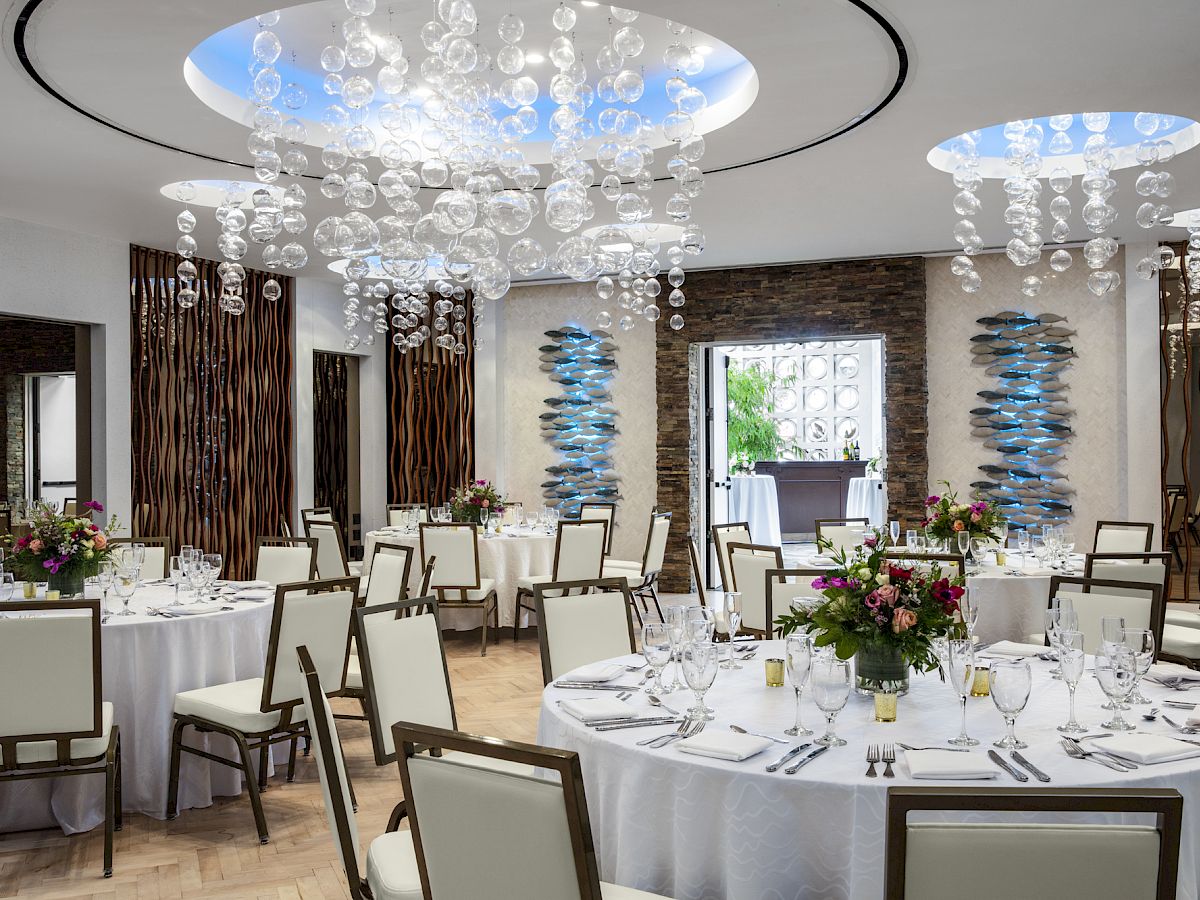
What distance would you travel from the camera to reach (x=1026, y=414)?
937 centimetres

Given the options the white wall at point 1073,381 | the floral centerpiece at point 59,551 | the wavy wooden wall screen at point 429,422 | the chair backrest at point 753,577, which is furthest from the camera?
the wavy wooden wall screen at point 429,422

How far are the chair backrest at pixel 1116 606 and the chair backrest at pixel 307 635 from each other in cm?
292

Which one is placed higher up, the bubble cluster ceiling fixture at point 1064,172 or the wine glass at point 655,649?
the bubble cluster ceiling fixture at point 1064,172

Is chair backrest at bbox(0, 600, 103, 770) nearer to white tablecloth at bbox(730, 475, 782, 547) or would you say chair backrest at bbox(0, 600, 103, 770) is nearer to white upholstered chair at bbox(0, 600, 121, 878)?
white upholstered chair at bbox(0, 600, 121, 878)

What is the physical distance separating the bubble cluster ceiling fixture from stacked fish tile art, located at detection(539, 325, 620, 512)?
4.79 meters

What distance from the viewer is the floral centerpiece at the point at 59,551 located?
185 inches

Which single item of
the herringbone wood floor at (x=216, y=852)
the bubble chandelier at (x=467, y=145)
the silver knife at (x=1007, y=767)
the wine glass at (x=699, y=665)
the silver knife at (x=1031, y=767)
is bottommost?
the herringbone wood floor at (x=216, y=852)

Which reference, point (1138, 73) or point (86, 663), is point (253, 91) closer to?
point (86, 663)

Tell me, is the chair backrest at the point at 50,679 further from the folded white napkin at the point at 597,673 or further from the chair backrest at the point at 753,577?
the chair backrest at the point at 753,577

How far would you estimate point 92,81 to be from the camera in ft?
15.2

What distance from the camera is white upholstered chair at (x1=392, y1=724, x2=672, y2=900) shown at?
1813 mm

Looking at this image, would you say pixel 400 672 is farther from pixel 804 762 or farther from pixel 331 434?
pixel 331 434

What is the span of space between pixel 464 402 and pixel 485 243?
24.5 feet

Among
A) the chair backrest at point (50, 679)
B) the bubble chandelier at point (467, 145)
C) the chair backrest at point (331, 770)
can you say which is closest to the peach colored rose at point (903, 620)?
the chair backrest at point (331, 770)
